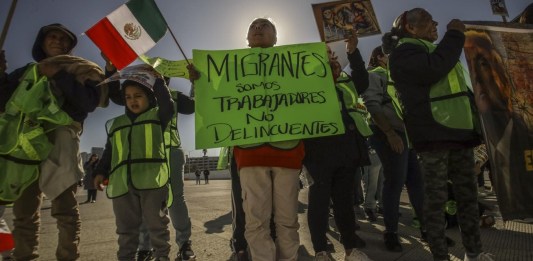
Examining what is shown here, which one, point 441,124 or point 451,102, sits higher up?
point 451,102

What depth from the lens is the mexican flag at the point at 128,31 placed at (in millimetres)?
2930

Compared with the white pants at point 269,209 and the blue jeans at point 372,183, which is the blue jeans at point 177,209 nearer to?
the white pants at point 269,209

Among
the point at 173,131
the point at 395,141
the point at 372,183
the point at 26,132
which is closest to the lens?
the point at 26,132

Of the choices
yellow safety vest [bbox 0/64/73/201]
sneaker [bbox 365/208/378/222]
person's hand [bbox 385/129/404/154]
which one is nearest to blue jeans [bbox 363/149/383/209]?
sneaker [bbox 365/208/378/222]

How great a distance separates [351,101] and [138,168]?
1.74 metres

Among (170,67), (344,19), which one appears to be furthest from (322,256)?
(170,67)

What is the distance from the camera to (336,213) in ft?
8.43

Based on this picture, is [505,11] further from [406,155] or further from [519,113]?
[406,155]

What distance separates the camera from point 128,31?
2.95m

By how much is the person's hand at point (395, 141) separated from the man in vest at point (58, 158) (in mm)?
2349

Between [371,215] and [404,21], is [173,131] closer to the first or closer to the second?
[404,21]

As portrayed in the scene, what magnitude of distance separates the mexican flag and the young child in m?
0.28

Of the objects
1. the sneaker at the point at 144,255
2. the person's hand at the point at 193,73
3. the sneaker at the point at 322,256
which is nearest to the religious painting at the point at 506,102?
the sneaker at the point at 322,256

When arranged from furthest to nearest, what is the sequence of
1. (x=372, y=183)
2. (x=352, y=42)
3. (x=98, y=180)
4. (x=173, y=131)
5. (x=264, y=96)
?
(x=372, y=183), (x=173, y=131), (x=98, y=180), (x=352, y=42), (x=264, y=96)
